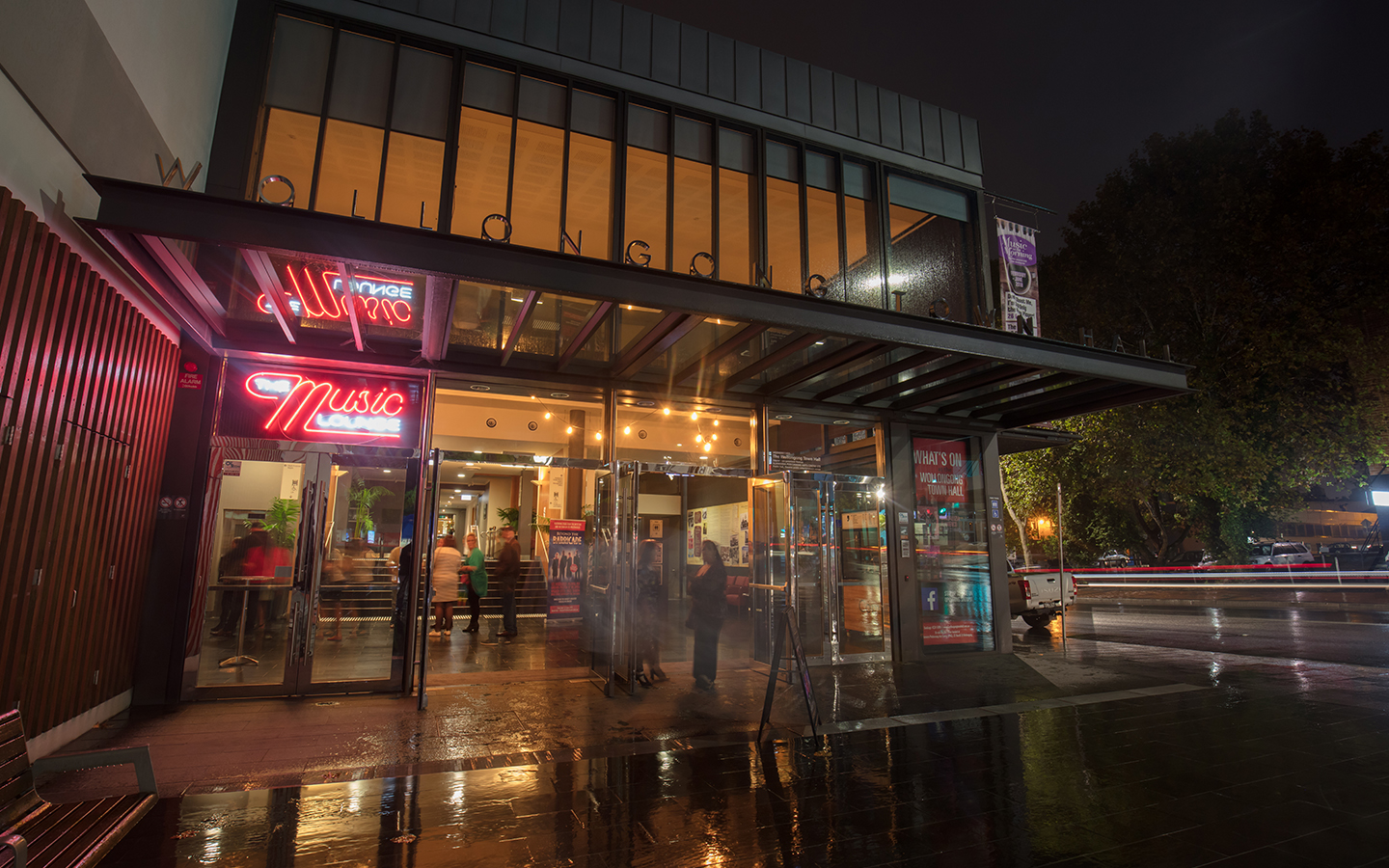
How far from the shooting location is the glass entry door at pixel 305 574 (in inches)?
271

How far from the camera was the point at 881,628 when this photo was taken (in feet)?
31.9

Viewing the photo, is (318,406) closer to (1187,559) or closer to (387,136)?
(387,136)

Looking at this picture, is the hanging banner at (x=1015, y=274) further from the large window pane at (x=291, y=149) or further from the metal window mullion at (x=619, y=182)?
the large window pane at (x=291, y=149)

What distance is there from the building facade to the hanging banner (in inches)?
19.6

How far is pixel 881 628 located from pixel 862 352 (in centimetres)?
444

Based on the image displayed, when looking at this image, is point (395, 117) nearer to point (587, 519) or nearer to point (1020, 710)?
point (587, 519)

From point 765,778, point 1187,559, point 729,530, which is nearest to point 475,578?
point 729,530

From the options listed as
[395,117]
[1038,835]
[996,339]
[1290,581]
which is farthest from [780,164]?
[1290,581]

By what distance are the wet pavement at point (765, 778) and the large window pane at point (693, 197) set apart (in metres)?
5.56

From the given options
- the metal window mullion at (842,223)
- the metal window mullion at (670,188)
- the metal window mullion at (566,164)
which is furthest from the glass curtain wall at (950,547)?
the metal window mullion at (566,164)

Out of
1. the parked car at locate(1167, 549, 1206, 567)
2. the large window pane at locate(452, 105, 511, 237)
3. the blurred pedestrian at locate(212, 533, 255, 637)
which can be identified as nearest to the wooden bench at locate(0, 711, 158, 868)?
the blurred pedestrian at locate(212, 533, 255, 637)

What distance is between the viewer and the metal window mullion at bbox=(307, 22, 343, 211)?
743cm

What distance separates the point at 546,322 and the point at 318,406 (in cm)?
282

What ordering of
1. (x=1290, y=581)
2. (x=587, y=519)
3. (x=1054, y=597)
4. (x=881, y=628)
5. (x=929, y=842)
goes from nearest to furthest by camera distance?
(x=929, y=842)
(x=587, y=519)
(x=881, y=628)
(x=1054, y=597)
(x=1290, y=581)
